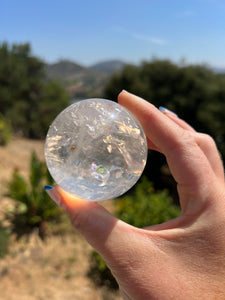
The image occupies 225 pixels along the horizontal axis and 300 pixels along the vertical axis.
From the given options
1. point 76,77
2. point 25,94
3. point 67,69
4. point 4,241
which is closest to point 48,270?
point 4,241

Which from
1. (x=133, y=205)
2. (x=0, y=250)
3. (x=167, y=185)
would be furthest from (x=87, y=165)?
(x=167, y=185)

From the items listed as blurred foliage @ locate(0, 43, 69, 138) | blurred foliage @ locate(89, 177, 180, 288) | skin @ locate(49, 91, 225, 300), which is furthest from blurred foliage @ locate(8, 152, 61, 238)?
blurred foliage @ locate(0, 43, 69, 138)

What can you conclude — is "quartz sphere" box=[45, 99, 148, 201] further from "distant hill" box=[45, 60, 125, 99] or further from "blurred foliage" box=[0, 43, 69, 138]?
"distant hill" box=[45, 60, 125, 99]

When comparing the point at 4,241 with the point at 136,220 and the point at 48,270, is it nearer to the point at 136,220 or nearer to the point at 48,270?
the point at 48,270

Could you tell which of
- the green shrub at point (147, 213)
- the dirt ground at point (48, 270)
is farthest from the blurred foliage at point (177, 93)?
the dirt ground at point (48, 270)

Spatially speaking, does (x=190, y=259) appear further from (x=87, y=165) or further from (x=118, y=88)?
(x=118, y=88)

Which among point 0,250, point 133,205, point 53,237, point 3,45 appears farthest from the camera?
point 3,45
